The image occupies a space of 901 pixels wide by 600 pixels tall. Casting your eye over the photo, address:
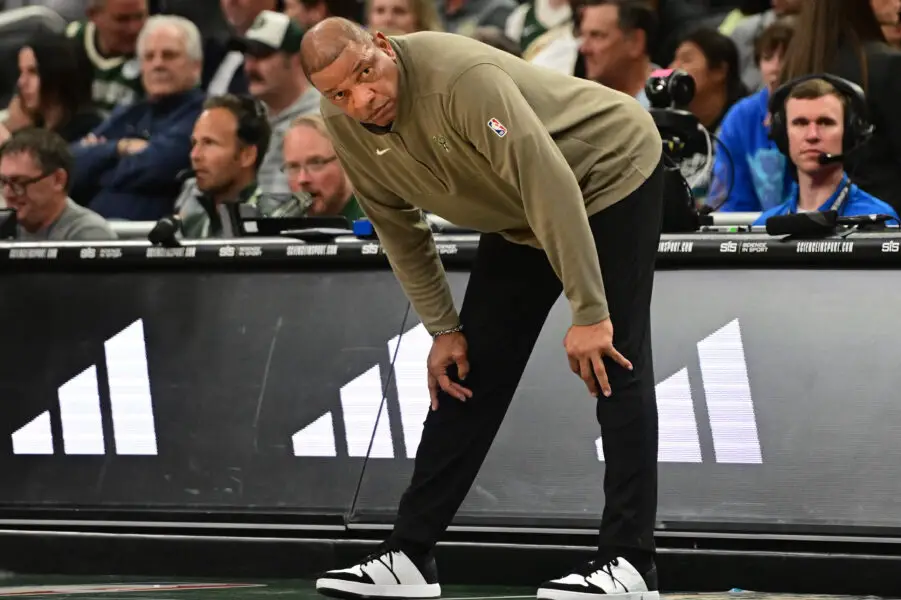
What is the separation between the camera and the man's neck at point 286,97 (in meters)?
7.01

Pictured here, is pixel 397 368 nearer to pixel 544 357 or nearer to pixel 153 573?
pixel 544 357

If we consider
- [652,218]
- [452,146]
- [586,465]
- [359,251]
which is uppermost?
[452,146]

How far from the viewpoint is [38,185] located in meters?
5.93

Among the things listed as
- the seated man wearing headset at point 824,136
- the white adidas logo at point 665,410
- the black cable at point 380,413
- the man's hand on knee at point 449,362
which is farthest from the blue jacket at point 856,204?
the man's hand on knee at point 449,362

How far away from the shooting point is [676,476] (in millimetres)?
3891

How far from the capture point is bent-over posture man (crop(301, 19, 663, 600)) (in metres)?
3.05

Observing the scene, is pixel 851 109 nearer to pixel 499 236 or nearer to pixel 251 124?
pixel 499 236

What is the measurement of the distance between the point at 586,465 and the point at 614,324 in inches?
31.7

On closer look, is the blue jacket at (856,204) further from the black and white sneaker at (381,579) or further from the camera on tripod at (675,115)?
the black and white sneaker at (381,579)

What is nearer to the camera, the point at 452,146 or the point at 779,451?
the point at 452,146

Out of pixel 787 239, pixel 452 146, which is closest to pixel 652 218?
pixel 452 146

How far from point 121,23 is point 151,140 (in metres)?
1.21

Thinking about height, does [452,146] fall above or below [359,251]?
above

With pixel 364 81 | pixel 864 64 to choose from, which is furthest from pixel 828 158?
pixel 364 81
